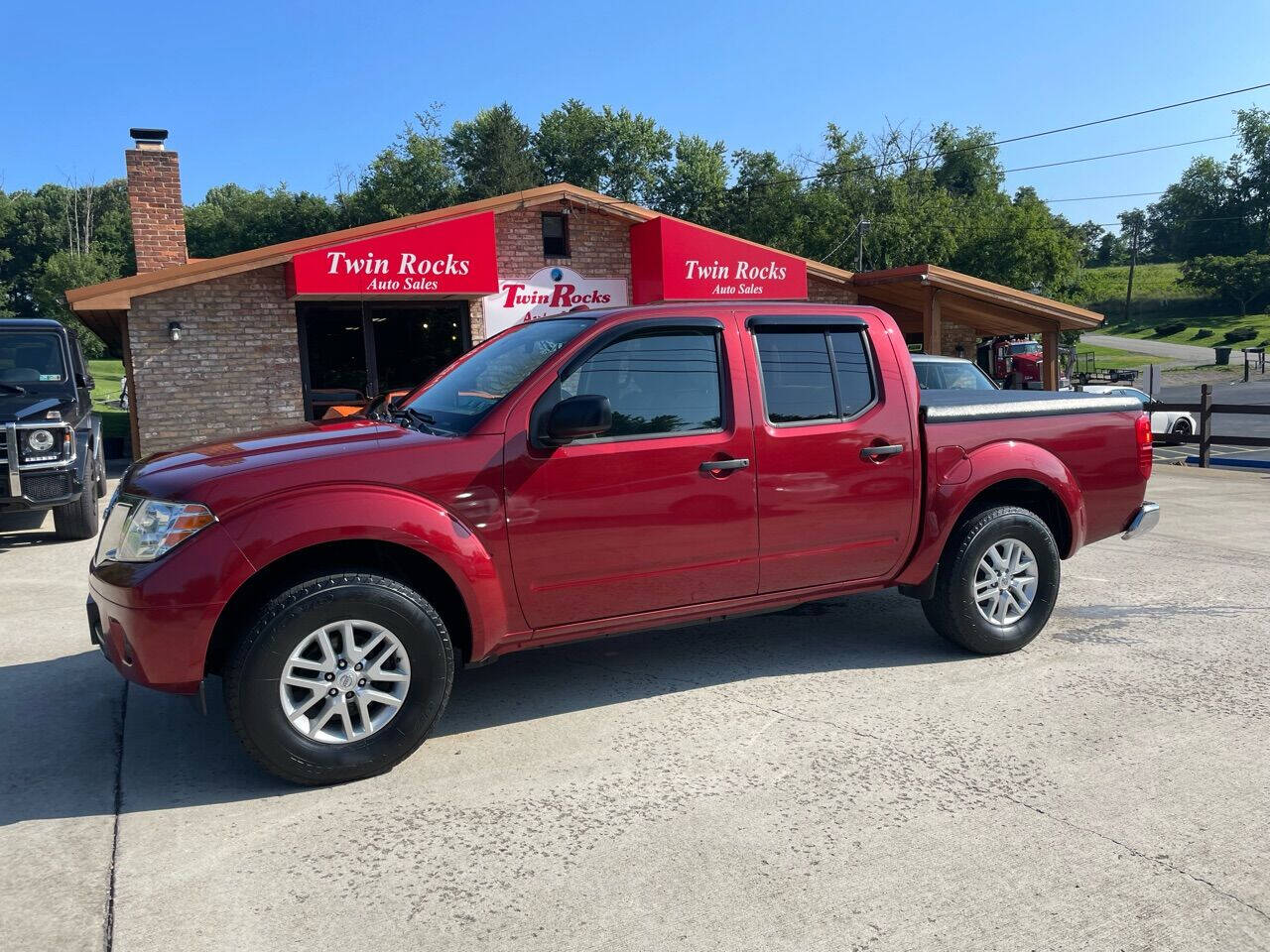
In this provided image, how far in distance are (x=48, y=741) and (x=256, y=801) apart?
1.27 m

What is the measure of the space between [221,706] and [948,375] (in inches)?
381

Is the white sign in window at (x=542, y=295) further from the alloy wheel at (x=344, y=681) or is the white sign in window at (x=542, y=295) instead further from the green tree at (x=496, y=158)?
the green tree at (x=496, y=158)

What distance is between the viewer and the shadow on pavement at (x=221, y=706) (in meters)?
3.74

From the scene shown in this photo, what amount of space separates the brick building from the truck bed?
8.21 meters

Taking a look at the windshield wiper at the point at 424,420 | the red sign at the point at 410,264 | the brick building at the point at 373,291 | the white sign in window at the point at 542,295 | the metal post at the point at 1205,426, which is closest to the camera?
the windshield wiper at the point at 424,420

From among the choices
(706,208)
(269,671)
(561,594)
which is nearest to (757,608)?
(561,594)

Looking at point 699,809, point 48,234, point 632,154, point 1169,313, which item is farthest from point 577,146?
point 699,809

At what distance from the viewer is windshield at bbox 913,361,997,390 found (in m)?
11.7

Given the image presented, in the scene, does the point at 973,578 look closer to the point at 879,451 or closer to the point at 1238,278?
the point at 879,451

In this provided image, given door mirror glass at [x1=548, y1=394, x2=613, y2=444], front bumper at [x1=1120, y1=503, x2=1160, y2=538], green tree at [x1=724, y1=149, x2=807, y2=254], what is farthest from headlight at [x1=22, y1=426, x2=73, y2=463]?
green tree at [x1=724, y1=149, x2=807, y2=254]

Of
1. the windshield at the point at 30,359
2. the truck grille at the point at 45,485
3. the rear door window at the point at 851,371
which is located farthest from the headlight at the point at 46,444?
the rear door window at the point at 851,371

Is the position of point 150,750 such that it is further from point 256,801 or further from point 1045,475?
point 1045,475

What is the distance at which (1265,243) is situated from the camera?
93.4 metres

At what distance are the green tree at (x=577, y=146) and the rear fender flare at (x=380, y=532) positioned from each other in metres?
67.3
